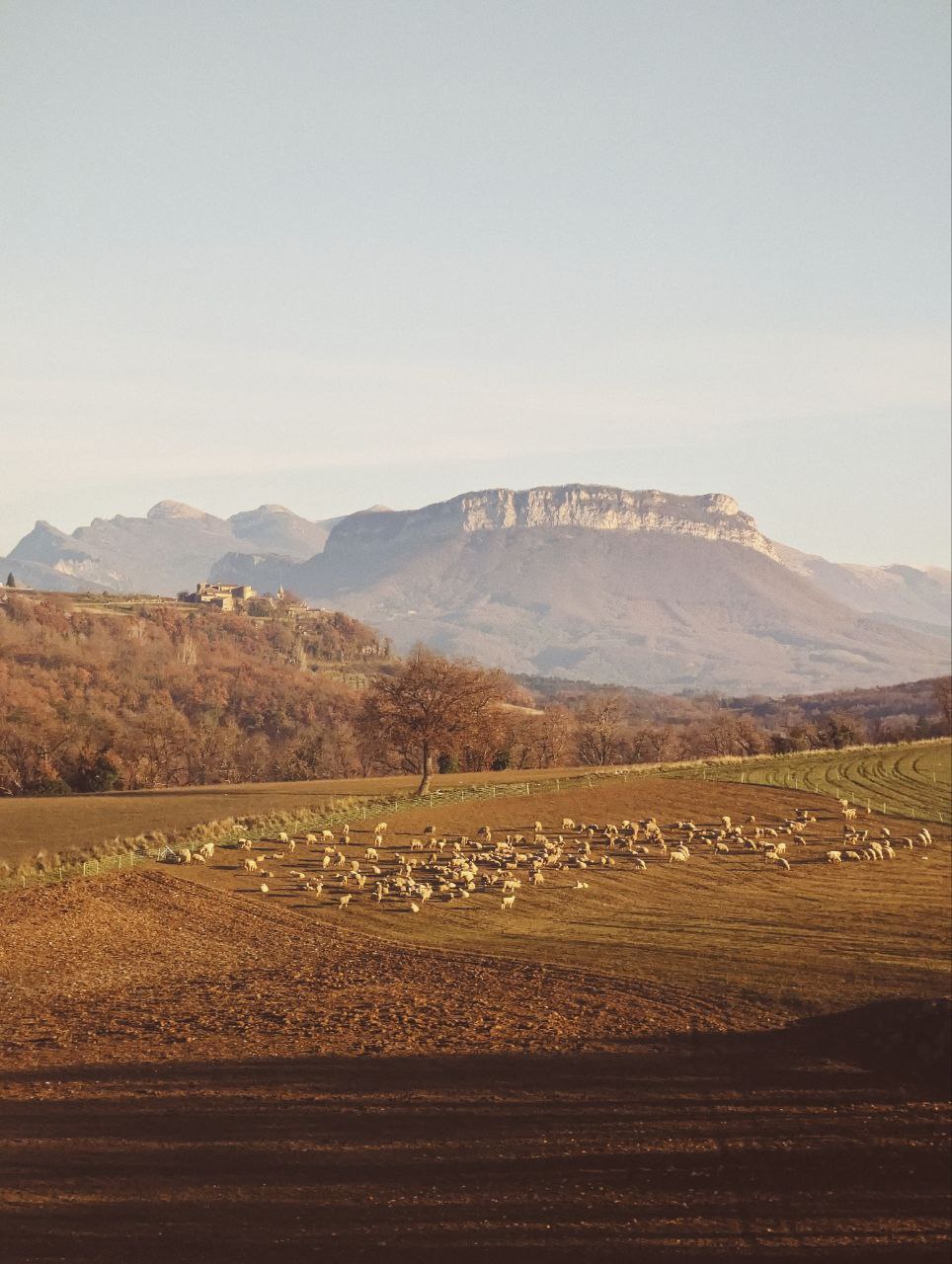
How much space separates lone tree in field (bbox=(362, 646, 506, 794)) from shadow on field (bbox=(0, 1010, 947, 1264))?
44.5 m

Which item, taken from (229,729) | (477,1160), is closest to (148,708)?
(229,729)

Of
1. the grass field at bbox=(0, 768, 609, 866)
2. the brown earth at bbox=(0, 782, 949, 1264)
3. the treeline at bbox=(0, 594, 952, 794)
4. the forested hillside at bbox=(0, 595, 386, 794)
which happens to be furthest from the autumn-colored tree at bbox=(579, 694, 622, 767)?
the brown earth at bbox=(0, 782, 949, 1264)

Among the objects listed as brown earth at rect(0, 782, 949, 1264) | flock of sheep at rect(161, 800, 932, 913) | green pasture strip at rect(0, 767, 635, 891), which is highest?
brown earth at rect(0, 782, 949, 1264)

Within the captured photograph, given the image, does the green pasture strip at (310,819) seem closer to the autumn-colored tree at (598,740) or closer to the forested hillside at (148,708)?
the autumn-colored tree at (598,740)

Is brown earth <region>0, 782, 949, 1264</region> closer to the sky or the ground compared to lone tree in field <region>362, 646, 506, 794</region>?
closer to the ground

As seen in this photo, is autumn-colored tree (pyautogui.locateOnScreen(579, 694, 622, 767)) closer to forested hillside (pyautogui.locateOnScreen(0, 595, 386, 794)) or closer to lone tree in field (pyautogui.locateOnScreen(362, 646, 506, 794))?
forested hillside (pyautogui.locateOnScreen(0, 595, 386, 794))

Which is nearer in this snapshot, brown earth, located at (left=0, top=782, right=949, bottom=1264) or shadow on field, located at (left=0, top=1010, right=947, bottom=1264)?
shadow on field, located at (left=0, top=1010, right=947, bottom=1264)

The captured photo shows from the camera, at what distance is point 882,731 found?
13438 cm

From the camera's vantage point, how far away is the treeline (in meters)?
93.6

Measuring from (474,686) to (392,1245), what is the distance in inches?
2073

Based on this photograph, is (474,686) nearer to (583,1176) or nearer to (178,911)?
(178,911)

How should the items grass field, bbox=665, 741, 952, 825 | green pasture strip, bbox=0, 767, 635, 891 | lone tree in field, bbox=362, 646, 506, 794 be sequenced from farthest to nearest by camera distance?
1. lone tree in field, bbox=362, 646, 506, 794
2. grass field, bbox=665, 741, 952, 825
3. green pasture strip, bbox=0, 767, 635, 891

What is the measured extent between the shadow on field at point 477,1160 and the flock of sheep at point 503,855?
60.1ft

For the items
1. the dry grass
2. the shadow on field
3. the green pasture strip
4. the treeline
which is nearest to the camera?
the shadow on field
